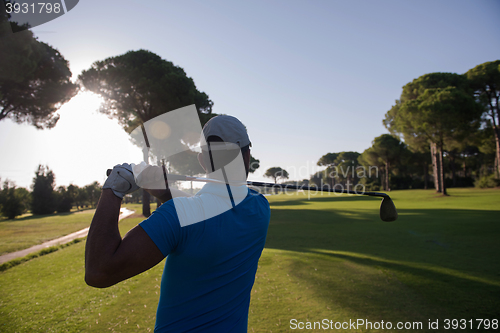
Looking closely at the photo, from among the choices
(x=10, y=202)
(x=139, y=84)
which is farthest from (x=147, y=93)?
(x=10, y=202)

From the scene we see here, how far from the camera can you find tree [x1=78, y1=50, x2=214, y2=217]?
19.2 metres

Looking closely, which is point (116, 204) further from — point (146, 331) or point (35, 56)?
point (35, 56)

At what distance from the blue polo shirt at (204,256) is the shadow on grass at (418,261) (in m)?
3.67

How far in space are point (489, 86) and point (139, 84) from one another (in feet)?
136

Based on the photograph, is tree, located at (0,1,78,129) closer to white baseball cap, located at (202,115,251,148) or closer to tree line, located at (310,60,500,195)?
white baseball cap, located at (202,115,251,148)

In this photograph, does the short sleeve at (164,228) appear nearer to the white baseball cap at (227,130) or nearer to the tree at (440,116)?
the white baseball cap at (227,130)

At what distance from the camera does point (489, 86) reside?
32.0 metres

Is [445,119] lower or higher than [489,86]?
lower

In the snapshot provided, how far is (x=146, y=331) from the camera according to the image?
3555 millimetres

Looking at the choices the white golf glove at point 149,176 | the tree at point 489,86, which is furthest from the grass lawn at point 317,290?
the tree at point 489,86

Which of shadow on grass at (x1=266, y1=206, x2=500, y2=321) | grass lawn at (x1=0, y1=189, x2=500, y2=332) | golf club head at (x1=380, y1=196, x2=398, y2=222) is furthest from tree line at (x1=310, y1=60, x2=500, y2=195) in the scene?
golf club head at (x1=380, y1=196, x2=398, y2=222)

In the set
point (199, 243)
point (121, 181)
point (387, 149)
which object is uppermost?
point (387, 149)

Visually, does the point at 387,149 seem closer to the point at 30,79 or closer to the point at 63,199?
the point at 30,79

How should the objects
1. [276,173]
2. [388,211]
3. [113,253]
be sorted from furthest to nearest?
[276,173], [388,211], [113,253]
